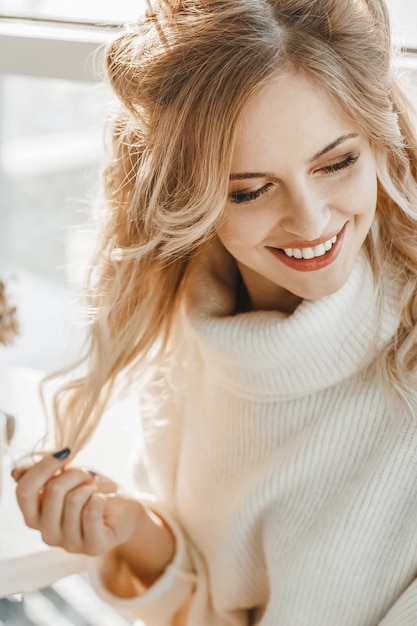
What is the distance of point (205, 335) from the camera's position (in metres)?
1.04

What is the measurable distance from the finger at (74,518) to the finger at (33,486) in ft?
0.11

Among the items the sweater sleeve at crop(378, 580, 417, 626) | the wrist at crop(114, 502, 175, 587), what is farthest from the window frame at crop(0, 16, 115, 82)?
the sweater sleeve at crop(378, 580, 417, 626)

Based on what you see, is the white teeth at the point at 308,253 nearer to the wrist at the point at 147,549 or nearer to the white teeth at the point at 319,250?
the white teeth at the point at 319,250

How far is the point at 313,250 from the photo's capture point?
909 mm

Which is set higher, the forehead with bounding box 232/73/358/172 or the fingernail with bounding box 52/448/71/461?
the forehead with bounding box 232/73/358/172

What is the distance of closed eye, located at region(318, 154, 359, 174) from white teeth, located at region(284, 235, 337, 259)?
3.1 inches

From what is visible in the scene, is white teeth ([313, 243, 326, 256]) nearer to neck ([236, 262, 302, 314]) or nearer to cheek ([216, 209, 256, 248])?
cheek ([216, 209, 256, 248])

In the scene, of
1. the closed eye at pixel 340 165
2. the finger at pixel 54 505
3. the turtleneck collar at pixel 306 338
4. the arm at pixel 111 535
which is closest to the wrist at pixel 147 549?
the arm at pixel 111 535

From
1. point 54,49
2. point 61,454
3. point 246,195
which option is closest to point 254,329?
point 246,195

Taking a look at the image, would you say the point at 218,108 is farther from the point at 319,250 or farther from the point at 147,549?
the point at 147,549

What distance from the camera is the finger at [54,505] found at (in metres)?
1.04

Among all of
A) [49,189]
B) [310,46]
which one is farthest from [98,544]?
[49,189]

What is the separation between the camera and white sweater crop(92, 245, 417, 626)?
966 millimetres

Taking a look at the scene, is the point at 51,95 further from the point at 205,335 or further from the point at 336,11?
the point at 336,11
